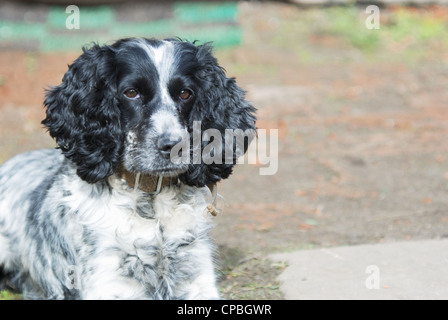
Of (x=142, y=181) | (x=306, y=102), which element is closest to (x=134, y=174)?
(x=142, y=181)

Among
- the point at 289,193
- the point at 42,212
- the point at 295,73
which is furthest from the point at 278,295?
the point at 295,73

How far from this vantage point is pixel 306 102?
33.7 ft

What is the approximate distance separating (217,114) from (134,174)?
0.64 m

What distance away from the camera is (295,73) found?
11.8m

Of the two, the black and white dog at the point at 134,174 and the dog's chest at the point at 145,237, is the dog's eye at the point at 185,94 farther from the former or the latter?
the dog's chest at the point at 145,237

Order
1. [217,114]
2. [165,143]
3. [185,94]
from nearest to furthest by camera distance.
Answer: [165,143] → [185,94] → [217,114]

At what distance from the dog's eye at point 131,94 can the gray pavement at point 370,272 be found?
1.59 m

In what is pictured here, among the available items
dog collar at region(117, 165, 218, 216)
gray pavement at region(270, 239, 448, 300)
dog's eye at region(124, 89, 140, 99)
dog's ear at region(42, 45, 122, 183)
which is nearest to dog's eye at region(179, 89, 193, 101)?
dog's eye at region(124, 89, 140, 99)

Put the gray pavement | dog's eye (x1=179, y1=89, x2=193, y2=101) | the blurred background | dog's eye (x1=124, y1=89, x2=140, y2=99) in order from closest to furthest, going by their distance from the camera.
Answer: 1. dog's eye (x1=124, y1=89, x2=140, y2=99)
2. dog's eye (x1=179, y1=89, x2=193, y2=101)
3. the gray pavement
4. the blurred background

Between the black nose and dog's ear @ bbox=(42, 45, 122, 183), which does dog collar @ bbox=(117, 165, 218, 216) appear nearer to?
dog's ear @ bbox=(42, 45, 122, 183)

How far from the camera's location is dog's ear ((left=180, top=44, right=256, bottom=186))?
4148mm

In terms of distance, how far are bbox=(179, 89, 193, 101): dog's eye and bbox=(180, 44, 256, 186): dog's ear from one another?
6cm

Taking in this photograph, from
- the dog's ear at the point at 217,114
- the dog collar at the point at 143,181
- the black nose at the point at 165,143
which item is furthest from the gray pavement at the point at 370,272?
the black nose at the point at 165,143

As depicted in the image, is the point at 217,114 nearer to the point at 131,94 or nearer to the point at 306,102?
the point at 131,94
